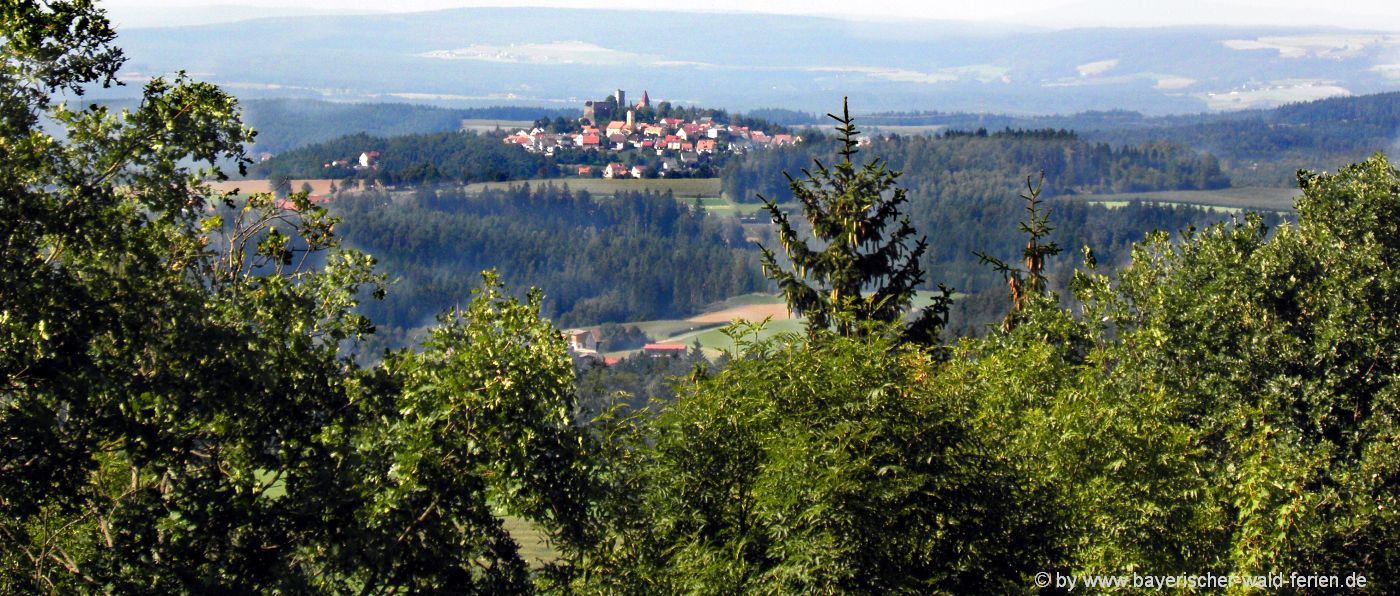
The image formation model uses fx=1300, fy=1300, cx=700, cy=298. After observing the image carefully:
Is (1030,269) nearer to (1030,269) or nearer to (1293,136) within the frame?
(1030,269)

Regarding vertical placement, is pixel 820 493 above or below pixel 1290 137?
below

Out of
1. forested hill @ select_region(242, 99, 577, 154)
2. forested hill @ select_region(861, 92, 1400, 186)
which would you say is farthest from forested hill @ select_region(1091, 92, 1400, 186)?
forested hill @ select_region(242, 99, 577, 154)

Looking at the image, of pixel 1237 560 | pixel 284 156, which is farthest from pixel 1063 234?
pixel 1237 560

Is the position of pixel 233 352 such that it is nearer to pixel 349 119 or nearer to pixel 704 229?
pixel 704 229

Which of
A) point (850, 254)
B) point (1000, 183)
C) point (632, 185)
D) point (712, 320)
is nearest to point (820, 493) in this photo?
point (850, 254)

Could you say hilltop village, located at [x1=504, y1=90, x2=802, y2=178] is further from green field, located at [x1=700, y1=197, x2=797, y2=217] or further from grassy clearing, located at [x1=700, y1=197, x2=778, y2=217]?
grassy clearing, located at [x1=700, y1=197, x2=778, y2=217]

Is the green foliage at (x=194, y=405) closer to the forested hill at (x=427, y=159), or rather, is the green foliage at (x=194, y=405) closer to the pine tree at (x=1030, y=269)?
the pine tree at (x=1030, y=269)

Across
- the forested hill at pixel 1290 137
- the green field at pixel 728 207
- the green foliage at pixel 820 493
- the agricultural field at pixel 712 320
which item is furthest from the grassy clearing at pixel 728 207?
the green foliage at pixel 820 493
